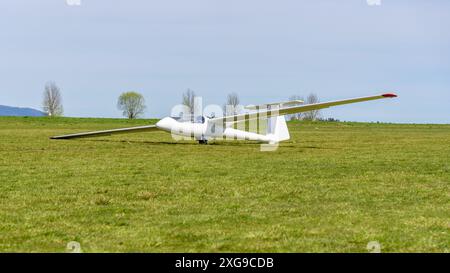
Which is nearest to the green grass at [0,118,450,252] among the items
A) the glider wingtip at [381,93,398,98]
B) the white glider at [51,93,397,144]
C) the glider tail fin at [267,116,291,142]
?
the glider wingtip at [381,93,398,98]

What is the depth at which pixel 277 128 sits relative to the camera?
26859 mm

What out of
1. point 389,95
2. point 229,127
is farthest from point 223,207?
point 229,127

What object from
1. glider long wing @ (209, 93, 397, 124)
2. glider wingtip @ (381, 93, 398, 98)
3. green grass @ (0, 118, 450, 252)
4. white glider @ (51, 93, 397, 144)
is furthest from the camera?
white glider @ (51, 93, 397, 144)

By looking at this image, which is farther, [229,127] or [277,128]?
[229,127]

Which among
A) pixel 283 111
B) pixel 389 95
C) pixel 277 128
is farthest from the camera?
pixel 277 128

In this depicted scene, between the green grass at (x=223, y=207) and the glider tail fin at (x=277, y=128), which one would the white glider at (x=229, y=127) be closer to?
the glider tail fin at (x=277, y=128)

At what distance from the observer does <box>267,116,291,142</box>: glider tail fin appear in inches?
1056

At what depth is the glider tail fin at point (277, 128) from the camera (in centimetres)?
2681

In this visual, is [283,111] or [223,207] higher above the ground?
[283,111]

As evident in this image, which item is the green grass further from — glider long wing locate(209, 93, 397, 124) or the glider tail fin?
the glider tail fin

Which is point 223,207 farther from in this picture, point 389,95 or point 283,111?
point 283,111

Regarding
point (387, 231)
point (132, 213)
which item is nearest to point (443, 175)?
point (387, 231)

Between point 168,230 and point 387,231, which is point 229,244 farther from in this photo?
point 387,231

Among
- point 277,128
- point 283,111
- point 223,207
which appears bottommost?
point 223,207
